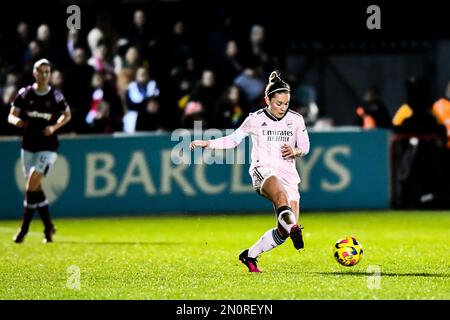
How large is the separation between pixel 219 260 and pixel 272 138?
192 cm

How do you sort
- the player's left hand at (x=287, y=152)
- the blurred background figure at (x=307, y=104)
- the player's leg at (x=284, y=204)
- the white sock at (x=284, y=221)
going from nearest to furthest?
the player's leg at (x=284, y=204), the white sock at (x=284, y=221), the player's left hand at (x=287, y=152), the blurred background figure at (x=307, y=104)

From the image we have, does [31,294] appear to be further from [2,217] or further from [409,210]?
[409,210]

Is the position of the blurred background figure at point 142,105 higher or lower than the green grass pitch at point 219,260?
higher

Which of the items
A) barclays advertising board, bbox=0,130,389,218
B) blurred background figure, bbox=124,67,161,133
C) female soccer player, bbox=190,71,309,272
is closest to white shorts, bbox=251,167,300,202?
female soccer player, bbox=190,71,309,272

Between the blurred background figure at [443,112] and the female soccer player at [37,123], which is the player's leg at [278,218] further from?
the blurred background figure at [443,112]

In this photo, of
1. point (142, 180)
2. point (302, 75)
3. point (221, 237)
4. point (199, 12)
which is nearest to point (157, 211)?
point (142, 180)

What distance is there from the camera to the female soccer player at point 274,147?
11.4 metres

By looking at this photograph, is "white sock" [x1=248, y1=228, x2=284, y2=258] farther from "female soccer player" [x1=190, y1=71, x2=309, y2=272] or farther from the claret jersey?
the claret jersey

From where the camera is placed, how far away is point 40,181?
608 inches

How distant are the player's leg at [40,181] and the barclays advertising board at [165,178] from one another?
3.20m

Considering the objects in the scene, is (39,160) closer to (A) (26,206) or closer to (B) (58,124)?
(B) (58,124)

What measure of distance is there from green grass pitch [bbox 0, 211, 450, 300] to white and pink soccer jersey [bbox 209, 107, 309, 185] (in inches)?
39.7

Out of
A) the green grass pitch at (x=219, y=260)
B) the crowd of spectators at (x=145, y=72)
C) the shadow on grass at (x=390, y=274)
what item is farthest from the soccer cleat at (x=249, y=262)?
the crowd of spectators at (x=145, y=72)

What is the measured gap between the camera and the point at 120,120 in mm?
20047
